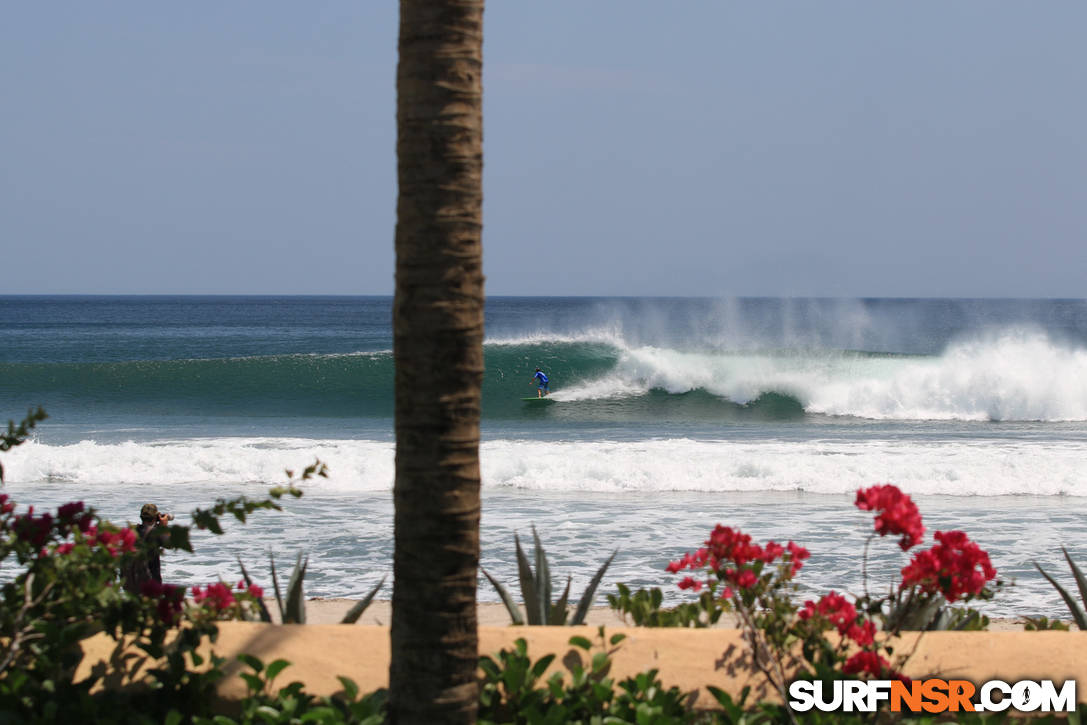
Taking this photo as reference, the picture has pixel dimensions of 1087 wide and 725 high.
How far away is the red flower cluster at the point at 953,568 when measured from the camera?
9.37ft

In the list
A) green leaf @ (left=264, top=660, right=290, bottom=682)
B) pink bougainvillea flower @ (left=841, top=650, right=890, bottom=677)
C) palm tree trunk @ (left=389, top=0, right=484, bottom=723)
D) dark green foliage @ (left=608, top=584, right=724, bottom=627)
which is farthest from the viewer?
dark green foliage @ (left=608, top=584, right=724, bottom=627)

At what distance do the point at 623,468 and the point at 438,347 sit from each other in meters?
10.7

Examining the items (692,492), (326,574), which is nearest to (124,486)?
(326,574)

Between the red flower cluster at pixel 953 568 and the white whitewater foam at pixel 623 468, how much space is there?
376 inches

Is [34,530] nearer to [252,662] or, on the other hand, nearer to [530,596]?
[252,662]

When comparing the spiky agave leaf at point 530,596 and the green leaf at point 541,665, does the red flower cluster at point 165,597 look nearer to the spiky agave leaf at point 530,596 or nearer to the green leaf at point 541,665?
the green leaf at point 541,665

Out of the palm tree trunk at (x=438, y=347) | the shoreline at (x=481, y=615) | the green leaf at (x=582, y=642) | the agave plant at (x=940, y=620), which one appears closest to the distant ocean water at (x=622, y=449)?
the shoreline at (x=481, y=615)

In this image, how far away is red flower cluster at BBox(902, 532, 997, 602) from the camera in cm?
286

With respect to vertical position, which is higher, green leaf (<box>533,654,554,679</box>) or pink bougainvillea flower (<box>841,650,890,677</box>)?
pink bougainvillea flower (<box>841,650,890,677</box>)

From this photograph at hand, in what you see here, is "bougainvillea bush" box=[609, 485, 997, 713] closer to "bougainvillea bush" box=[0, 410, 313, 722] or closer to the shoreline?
"bougainvillea bush" box=[0, 410, 313, 722]

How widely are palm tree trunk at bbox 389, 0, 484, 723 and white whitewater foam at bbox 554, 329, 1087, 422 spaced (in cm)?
2344

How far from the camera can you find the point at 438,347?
8.34ft

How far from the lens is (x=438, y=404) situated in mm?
2535

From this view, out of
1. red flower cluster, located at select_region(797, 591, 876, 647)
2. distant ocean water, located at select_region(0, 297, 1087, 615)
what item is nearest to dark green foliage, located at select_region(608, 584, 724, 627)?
red flower cluster, located at select_region(797, 591, 876, 647)
